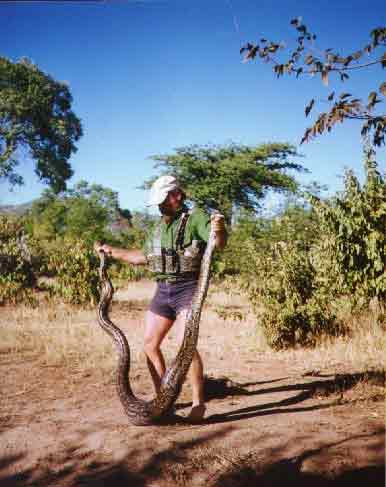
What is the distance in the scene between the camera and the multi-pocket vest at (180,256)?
3494 mm

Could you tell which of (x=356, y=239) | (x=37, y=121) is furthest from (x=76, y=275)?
(x=37, y=121)

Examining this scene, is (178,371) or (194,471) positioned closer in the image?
(194,471)

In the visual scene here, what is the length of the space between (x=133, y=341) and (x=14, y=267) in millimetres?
5689

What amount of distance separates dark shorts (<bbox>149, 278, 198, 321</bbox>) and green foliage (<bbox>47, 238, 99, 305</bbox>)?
7115mm

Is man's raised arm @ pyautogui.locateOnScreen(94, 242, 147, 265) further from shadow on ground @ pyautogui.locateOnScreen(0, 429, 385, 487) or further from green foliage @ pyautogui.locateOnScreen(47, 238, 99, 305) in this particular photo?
green foliage @ pyautogui.locateOnScreen(47, 238, 99, 305)

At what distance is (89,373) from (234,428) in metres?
2.77

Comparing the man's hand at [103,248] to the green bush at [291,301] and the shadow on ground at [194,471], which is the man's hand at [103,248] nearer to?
the shadow on ground at [194,471]

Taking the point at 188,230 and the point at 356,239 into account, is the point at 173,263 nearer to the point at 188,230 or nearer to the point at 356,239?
the point at 188,230

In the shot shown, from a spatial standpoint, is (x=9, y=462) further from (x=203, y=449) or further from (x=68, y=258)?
(x=68, y=258)

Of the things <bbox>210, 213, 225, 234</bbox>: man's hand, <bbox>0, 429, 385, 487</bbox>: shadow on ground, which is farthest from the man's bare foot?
<bbox>210, 213, 225, 234</bbox>: man's hand

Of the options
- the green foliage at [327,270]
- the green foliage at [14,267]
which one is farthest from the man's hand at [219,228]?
the green foliage at [14,267]

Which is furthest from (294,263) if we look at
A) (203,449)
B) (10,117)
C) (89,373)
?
(10,117)

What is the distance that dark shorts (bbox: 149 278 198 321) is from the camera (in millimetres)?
3486

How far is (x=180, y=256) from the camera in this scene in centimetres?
352
